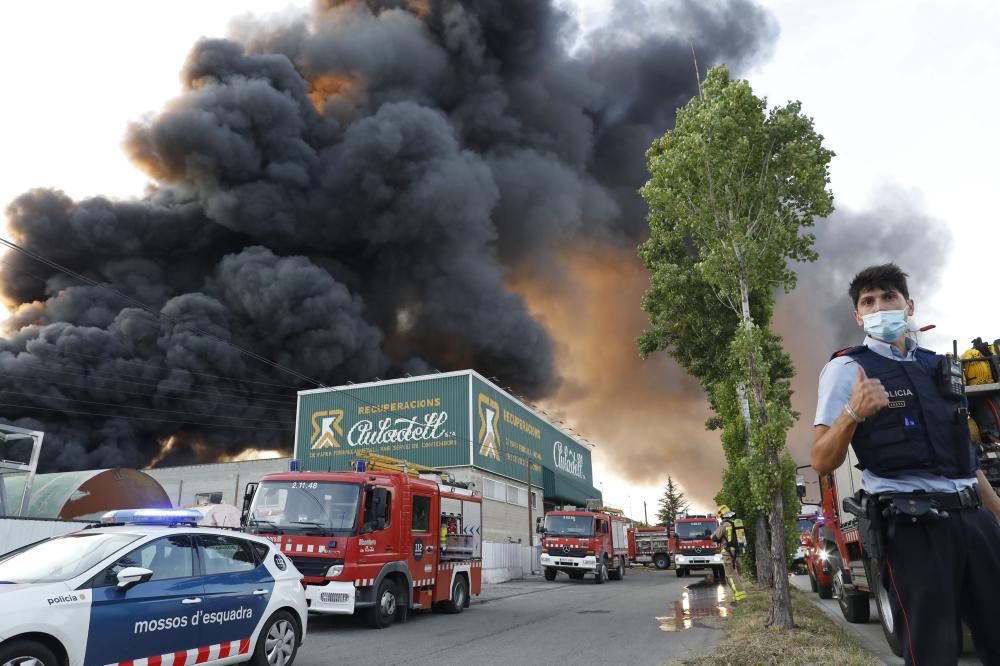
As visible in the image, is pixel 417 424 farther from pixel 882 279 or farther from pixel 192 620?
pixel 882 279

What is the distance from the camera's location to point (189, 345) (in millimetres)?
48344

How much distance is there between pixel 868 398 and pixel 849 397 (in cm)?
20

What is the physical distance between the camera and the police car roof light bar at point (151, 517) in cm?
682

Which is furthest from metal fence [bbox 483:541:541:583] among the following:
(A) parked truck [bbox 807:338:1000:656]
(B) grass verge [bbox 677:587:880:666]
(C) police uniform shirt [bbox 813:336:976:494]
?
(C) police uniform shirt [bbox 813:336:976:494]

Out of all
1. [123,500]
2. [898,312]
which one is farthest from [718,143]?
[123,500]

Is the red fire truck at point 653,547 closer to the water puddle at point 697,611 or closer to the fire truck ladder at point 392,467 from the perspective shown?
the water puddle at point 697,611

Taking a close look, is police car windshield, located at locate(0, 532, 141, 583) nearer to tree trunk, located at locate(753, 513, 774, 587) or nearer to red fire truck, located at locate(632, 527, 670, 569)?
tree trunk, located at locate(753, 513, 774, 587)

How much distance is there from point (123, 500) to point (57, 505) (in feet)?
6.79

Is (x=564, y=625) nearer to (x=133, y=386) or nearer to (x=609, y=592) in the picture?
(x=609, y=592)

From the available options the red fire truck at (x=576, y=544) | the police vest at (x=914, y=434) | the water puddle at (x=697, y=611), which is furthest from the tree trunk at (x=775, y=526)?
the red fire truck at (x=576, y=544)

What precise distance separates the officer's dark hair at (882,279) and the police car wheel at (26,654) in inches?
221

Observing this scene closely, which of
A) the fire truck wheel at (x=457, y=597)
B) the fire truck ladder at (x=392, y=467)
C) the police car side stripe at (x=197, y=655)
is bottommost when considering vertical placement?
the fire truck wheel at (x=457, y=597)

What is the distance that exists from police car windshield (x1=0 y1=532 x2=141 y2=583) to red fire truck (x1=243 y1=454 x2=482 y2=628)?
4.55 meters

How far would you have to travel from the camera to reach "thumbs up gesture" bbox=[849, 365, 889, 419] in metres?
2.50
